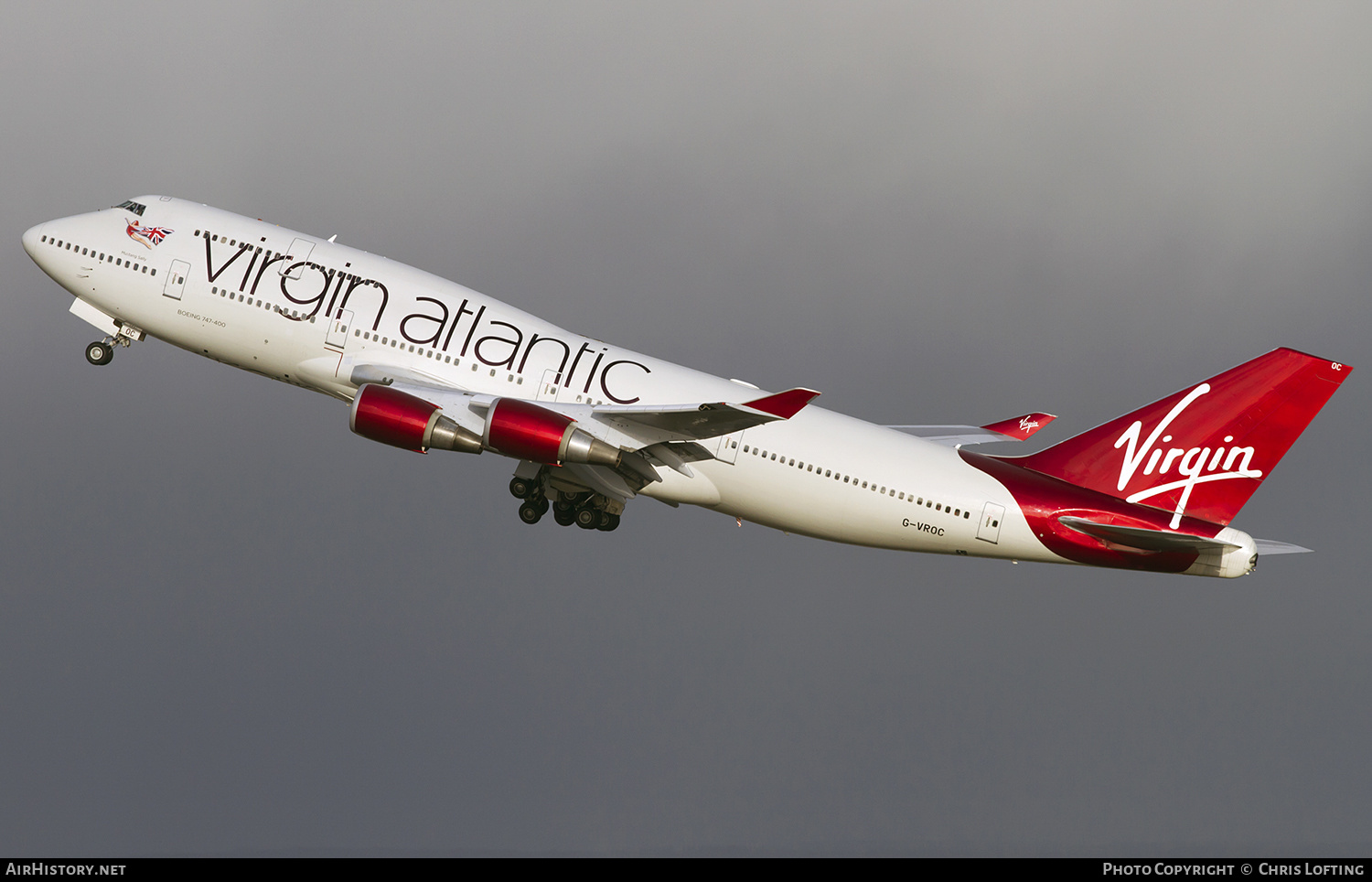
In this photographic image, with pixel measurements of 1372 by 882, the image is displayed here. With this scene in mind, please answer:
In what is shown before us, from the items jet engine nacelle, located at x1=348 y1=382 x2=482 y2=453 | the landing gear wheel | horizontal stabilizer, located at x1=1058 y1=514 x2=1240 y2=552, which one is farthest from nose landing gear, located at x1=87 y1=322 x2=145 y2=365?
horizontal stabilizer, located at x1=1058 y1=514 x2=1240 y2=552

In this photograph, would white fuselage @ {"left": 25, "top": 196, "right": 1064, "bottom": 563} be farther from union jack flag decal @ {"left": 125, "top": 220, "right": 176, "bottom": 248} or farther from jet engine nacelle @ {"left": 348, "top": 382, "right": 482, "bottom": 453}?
jet engine nacelle @ {"left": 348, "top": 382, "right": 482, "bottom": 453}

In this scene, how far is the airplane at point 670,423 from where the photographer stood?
37.8m

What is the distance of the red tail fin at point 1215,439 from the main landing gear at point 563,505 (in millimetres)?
11700

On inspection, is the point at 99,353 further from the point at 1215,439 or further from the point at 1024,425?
the point at 1215,439

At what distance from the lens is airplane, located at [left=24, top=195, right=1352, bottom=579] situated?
3778cm

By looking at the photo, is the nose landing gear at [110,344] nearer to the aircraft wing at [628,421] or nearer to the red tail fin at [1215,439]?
the aircraft wing at [628,421]

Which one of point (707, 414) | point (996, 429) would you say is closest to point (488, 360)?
point (707, 414)

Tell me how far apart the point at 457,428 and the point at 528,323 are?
3.82 metres

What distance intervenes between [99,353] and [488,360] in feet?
36.5

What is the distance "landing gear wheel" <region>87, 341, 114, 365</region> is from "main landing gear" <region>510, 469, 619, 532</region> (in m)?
11.3

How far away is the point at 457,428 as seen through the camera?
3778 cm

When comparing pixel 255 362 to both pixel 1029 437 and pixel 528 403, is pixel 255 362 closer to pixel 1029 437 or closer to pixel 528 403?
pixel 528 403

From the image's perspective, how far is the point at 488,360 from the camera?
129ft
